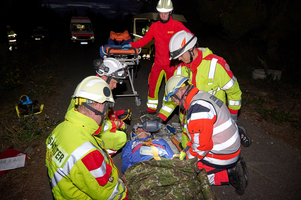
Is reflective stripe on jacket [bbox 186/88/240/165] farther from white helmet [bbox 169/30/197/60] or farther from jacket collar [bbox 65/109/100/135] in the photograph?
jacket collar [bbox 65/109/100/135]

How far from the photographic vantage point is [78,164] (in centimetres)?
155

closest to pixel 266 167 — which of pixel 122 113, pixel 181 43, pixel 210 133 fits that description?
pixel 210 133

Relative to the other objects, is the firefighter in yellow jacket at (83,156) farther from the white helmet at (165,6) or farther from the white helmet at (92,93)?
the white helmet at (165,6)

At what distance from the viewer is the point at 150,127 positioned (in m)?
3.42

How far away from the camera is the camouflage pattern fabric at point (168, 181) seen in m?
1.96

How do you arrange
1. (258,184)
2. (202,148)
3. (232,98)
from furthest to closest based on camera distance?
(232,98), (258,184), (202,148)

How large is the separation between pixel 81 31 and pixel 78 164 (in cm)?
1509

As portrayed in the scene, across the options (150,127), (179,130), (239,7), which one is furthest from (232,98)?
(239,7)

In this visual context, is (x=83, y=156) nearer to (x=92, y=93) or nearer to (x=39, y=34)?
(x=92, y=93)

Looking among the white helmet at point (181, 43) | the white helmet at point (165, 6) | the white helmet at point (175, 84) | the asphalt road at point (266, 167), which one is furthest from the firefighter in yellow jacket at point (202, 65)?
the white helmet at point (165, 6)

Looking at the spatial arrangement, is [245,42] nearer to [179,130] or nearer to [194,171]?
[179,130]

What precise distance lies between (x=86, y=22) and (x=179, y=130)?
1430 cm

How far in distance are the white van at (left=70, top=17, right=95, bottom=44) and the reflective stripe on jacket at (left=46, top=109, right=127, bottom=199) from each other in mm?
14488

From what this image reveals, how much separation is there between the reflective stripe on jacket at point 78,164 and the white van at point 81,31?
47.5 ft
